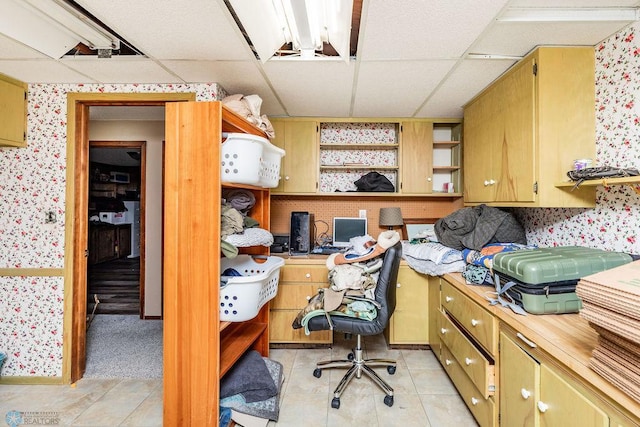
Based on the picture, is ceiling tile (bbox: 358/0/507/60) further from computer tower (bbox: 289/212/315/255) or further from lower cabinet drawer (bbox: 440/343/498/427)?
lower cabinet drawer (bbox: 440/343/498/427)

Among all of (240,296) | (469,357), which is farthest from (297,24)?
(469,357)

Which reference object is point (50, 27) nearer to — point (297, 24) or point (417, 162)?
point (297, 24)

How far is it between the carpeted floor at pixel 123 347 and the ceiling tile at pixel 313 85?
8.01 ft

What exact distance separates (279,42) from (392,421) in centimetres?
232

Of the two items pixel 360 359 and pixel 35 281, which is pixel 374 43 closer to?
pixel 360 359

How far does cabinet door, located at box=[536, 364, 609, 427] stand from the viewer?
3.11 feet

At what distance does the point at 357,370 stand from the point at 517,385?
111 centimetres

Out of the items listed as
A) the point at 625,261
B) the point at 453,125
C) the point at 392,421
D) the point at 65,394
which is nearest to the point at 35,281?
the point at 65,394

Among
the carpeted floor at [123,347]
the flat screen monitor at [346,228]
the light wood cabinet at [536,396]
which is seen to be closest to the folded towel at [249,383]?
the carpeted floor at [123,347]

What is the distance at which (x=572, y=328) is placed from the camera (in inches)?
49.3

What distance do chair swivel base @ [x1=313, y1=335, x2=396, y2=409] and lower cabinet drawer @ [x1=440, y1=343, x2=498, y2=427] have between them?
393mm

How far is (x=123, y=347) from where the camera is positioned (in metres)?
2.87

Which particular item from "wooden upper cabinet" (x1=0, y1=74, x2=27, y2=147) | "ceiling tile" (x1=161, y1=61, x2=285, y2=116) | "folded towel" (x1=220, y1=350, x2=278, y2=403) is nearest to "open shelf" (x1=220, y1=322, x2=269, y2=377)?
"folded towel" (x1=220, y1=350, x2=278, y2=403)

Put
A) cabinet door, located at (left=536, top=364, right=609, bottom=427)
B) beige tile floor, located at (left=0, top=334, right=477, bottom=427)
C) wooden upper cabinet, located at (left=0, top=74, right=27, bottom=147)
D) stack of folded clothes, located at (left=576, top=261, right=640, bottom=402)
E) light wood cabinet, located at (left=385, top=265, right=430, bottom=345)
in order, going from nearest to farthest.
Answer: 1. stack of folded clothes, located at (left=576, top=261, right=640, bottom=402)
2. cabinet door, located at (left=536, top=364, right=609, bottom=427)
3. beige tile floor, located at (left=0, top=334, right=477, bottom=427)
4. wooden upper cabinet, located at (left=0, top=74, right=27, bottom=147)
5. light wood cabinet, located at (left=385, top=265, right=430, bottom=345)
